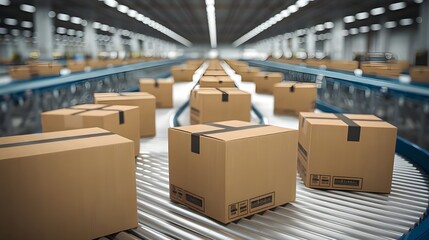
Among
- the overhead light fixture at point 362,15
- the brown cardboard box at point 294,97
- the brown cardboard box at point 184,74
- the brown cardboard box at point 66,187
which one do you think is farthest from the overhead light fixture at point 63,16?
the brown cardboard box at point 66,187

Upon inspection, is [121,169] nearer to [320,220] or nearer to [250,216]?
[250,216]

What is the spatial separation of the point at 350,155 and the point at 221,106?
2.01m

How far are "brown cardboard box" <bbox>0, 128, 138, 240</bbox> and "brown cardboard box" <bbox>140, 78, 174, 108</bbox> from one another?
4226 millimetres

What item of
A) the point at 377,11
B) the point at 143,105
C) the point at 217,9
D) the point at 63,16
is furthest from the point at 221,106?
the point at 63,16

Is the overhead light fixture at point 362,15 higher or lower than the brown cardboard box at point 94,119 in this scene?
higher

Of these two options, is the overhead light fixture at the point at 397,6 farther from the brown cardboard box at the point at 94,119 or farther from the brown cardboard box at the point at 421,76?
the brown cardboard box at the point at 94,119

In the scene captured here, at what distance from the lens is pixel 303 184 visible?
2.66 meters

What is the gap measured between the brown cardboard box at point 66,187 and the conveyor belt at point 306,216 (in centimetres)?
23

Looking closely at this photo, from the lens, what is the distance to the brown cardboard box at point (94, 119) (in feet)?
9.56

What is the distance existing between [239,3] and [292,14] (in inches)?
166

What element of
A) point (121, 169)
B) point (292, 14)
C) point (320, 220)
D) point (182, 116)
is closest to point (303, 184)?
point (320, 220)

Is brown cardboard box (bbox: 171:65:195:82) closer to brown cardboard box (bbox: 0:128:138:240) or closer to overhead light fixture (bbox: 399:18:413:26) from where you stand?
brown cardboard box (bbox: 0:128:138:240)

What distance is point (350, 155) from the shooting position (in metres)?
2.51

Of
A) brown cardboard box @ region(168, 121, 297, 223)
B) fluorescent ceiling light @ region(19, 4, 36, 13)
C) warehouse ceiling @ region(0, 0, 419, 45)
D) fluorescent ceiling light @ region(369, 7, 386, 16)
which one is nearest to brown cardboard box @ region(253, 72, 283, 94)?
brown cardboard box @ region(168, 121, 297, 223)
